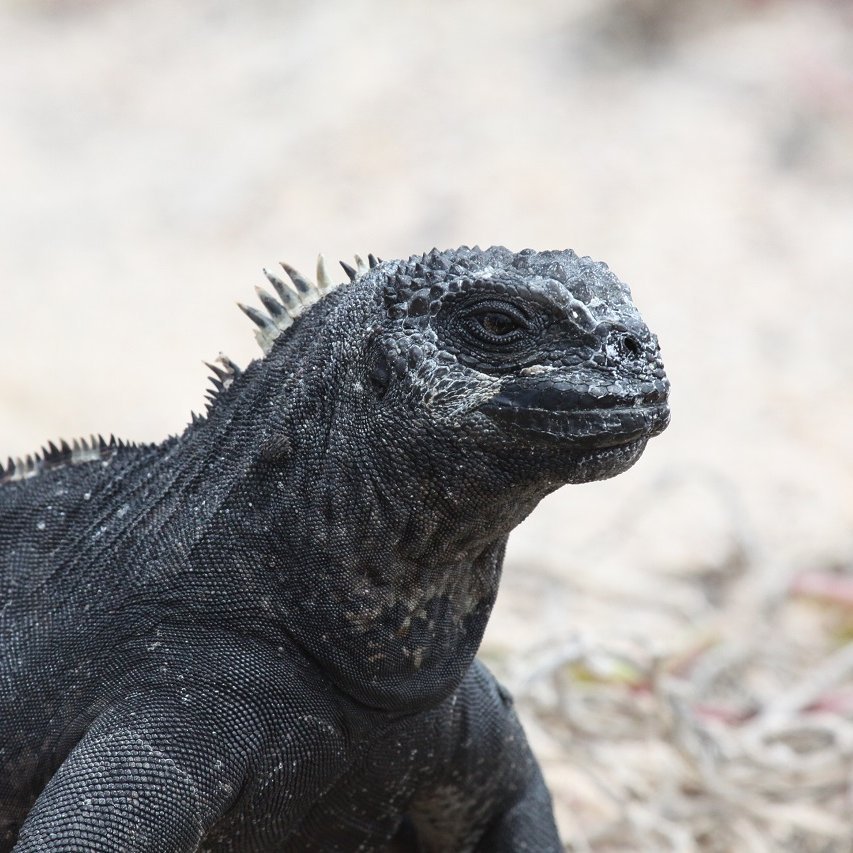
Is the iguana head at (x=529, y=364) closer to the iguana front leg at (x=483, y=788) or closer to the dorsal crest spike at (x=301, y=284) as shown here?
the dorsal crest spike at (x=301, y=284)

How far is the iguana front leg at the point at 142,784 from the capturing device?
3467mm

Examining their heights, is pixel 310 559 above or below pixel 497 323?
below

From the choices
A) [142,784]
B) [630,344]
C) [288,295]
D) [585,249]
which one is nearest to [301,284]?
[288,295]

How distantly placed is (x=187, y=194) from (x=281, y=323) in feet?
42.0

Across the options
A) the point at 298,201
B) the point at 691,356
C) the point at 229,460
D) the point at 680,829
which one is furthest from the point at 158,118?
the point at 229,460

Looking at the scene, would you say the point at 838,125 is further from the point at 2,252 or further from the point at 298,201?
the point at 2,252

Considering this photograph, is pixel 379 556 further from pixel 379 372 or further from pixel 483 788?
pixel 483 788

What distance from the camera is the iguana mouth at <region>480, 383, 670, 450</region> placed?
3320mm

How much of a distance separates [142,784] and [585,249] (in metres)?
11.0

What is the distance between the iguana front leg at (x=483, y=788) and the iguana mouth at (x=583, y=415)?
40.8 inches

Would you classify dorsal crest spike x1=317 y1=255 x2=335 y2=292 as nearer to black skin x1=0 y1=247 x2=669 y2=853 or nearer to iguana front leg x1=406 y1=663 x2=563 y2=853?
black skin x1=0 y1=247 x2=669 y2=853

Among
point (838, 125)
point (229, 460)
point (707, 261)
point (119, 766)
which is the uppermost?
point (838, 125)

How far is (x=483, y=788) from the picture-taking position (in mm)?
4316

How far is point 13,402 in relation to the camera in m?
11.5
